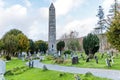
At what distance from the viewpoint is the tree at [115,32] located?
29.8 metres

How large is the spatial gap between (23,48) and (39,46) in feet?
110

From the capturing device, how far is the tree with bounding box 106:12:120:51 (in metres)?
29.8

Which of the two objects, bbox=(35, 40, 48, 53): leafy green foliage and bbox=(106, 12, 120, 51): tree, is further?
bbox=(35, 40, 48, 53): leafy green foliage

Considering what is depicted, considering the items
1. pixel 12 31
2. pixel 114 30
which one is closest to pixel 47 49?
pixel 12 31

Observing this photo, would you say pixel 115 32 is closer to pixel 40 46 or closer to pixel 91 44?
pixel 91 44

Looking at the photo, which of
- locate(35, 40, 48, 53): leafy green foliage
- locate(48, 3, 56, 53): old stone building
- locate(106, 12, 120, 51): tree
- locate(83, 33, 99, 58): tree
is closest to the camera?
locate(106, 12, 120, 51): tree

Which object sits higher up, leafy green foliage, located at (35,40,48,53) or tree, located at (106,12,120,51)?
leafy green foliage, located at (35,40,48,53)

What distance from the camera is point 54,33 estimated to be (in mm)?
118812

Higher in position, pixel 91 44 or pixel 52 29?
pixel 52 29

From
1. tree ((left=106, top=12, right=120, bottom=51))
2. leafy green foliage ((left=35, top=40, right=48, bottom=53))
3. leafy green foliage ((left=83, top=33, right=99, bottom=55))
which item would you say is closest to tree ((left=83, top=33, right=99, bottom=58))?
leafy green foliage ((left=83, top=33, right=99, bottom=55))

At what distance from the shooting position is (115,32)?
30.5 meters

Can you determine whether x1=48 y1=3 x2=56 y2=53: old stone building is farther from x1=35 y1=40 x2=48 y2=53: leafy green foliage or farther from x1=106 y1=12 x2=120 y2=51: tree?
x1=106 y1=12 x2=120 y2=51: tree

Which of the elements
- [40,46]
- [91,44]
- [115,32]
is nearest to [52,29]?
[40,46]

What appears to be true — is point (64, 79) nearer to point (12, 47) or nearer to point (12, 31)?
point (12, 47)
